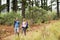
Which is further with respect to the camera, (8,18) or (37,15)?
(37,15)

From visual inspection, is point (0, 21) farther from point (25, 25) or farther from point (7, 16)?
point (25, 25)

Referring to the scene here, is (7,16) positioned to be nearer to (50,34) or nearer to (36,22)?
(36,22)

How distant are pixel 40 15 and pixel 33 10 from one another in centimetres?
155

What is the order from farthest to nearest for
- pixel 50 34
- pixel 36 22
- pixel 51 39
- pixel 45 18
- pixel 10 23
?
pixel 45 18
pixel 36 22
pixel 10 23
pixel 50 34
pixel 51 39

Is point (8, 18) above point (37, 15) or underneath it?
underneath

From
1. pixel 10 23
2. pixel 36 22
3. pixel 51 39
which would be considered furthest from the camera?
pixel 36 22

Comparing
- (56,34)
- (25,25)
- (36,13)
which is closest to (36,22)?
(36,13)

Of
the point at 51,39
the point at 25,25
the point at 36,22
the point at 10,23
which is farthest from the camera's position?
the point at 36,22

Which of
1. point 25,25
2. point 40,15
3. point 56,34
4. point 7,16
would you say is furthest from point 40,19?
point 56,34

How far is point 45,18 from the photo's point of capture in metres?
34.9

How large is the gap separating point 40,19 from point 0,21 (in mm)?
5941

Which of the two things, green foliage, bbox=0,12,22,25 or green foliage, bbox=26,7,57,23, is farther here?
green foliage, bbox=26,7,57,23

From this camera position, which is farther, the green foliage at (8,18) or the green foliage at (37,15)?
the green foliage at (37,15)

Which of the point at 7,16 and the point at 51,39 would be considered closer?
the point at 51,39
